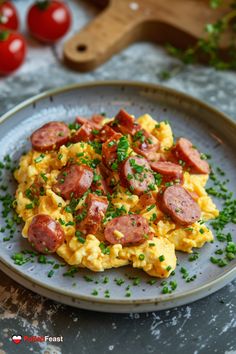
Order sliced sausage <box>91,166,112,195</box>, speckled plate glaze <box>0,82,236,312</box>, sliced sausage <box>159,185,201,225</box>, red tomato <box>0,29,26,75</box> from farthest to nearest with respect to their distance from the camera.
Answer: red tomato <box>0,29,26,75</box>, sliced sausage <box>91,166,112,195</box>, sliced sausage <box>159,185,201,225</box>, speckled plate glaze <box>0,82,236,312</box>

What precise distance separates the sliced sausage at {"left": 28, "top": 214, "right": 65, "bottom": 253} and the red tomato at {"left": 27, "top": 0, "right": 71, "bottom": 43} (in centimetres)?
219

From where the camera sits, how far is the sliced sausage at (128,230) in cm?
271

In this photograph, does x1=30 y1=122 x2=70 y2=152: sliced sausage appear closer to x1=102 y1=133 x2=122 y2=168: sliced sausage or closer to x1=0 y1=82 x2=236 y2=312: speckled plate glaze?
x1=0 y1=82 x2=236 y2=312: speckled plate glaze

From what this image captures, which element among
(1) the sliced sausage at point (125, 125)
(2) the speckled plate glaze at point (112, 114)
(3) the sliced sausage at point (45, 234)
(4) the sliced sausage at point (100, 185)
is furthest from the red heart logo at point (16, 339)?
(1) the sliced sausage at point (125, 125)

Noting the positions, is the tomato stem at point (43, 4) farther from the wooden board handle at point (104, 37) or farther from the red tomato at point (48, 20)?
the wooden board handle at point (104, 37)

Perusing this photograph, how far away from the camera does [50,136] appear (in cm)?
320

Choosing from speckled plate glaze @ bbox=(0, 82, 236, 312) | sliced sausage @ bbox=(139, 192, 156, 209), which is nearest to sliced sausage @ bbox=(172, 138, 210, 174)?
speckled plate glaze @ bbox=(0, 82, 236, 312)

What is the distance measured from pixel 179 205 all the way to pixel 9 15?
255 cm

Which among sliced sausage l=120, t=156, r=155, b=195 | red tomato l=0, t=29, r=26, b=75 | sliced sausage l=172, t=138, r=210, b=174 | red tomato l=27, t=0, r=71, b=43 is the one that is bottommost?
red tomato l=0, t=29, r=26, b=75

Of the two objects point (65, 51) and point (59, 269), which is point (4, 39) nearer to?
point (65, 51)

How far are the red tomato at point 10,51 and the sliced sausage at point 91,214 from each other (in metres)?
1.77

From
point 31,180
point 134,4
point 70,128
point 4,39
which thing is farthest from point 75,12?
point 31,180

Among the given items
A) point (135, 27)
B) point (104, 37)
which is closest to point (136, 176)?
point (104, 37)

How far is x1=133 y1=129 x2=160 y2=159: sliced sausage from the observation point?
3.10 meters
